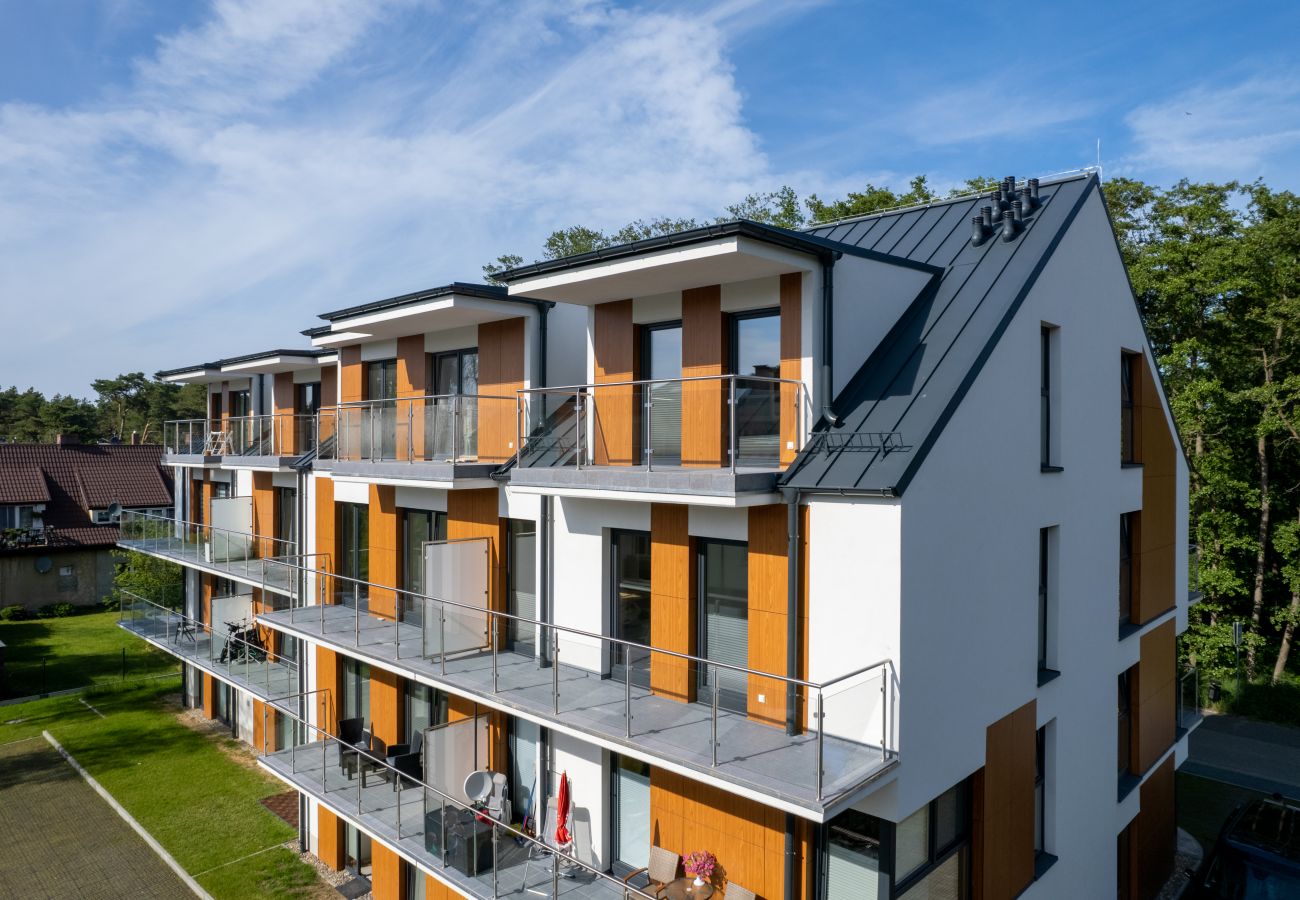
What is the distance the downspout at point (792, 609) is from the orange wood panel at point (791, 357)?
0.60 metres

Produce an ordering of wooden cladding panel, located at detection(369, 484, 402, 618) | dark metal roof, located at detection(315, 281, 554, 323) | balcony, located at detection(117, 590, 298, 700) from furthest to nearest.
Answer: balcony, located at detection(117, 590, 298, 700), wooden cladding panel, located at detection(369, 484, 402, 618), dark metal roof, located at detection(315, 281, 554, 323)

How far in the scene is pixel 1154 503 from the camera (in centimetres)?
1267

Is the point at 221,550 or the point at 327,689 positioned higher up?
the point at 221,550

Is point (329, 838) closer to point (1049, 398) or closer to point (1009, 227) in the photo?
point (1049, 398)

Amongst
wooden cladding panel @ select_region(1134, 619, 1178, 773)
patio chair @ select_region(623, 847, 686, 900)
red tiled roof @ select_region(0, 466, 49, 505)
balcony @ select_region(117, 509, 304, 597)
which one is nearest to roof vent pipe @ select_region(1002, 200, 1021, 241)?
wooden cladding panel @ select_region(1134, 619, 1178, 773)

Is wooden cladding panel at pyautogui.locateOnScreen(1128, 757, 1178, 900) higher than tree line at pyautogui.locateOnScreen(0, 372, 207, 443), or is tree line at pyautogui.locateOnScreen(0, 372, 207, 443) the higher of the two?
tree line at pyautogui.locateOnScreen(0, 372, 207, 443)

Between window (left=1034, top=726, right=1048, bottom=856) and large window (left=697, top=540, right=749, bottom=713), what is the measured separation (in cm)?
425

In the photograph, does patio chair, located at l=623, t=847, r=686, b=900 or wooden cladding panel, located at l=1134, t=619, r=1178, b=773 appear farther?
wooden cladding panel, located at l=1134, t=619, r=1178, b=773

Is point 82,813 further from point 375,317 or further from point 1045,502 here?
point 1045,502

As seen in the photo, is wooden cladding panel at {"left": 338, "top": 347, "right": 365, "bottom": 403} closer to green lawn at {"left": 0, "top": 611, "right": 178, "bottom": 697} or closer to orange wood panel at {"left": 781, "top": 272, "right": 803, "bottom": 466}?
orange wood panel at {"left": 781, "top": 272, "right": 803, "bottom": 466}

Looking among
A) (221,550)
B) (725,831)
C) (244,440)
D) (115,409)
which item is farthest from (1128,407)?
(115,409)

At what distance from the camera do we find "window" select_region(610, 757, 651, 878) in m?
9.07

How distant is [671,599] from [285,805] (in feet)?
40.3

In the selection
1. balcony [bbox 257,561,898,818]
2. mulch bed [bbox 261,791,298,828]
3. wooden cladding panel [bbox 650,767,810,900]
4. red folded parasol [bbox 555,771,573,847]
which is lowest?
mulch bed [bbox 261,791,298,828]
